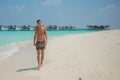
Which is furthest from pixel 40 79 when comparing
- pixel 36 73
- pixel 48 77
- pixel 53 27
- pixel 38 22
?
pixel 53 27

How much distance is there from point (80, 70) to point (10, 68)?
252 centimetres

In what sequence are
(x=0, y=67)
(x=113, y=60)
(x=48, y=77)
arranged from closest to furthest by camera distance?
(x=48, y=77) < (x=113, y=60) < (x=0, y=67)

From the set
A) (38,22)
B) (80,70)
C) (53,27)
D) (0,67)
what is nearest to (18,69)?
(0,67)

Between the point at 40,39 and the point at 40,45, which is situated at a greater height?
the point at 40,39

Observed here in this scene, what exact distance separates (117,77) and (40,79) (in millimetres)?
1924

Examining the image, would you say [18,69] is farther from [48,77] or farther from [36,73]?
[48,77]

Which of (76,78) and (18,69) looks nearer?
(76,78)

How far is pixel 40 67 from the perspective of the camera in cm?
716

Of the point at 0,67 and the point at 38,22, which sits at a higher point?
the point at 38,22

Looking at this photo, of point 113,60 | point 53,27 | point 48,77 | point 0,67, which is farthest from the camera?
point 53,27

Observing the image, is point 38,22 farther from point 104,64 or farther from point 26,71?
point 104,64

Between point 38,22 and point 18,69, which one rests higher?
point 38,22

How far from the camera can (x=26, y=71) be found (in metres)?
6.75

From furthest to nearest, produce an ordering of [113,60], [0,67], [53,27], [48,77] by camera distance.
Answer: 1. [53,27]
2. [0,67]
3. [113,60]
4. [48,77]
